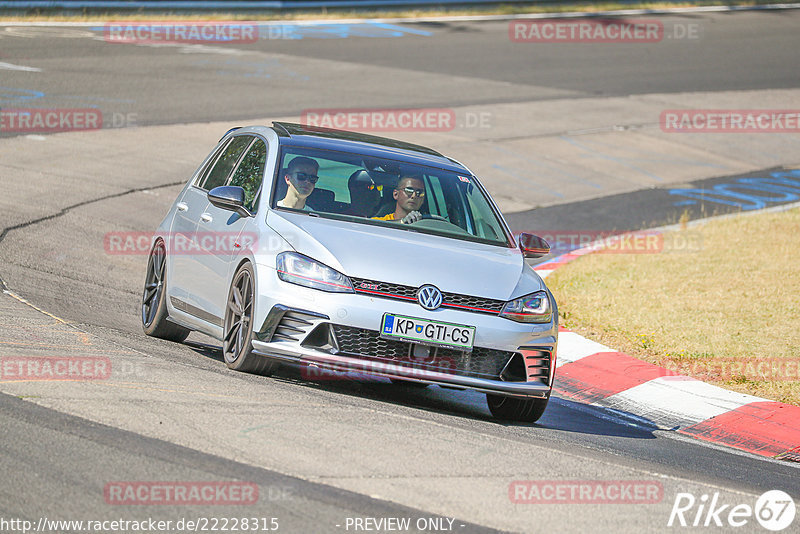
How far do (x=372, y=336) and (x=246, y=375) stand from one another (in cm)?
91

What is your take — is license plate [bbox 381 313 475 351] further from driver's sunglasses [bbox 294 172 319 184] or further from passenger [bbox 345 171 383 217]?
driver's sunglasses [bbox 294 172 319 184]

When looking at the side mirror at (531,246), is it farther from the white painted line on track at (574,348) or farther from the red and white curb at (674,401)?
the white painted line on track at (574,348)

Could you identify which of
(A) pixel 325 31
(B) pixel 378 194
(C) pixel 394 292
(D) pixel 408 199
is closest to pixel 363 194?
(B) pixel 378 194

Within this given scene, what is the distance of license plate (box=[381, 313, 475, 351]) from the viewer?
678cm

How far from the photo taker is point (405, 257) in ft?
23.1

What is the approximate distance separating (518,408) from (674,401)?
5.93 feet

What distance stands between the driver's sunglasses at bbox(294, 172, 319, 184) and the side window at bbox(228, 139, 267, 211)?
26cm

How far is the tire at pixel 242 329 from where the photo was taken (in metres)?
7.09

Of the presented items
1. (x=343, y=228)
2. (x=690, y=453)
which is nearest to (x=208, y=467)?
(x=343, y=228)

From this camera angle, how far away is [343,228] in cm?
735

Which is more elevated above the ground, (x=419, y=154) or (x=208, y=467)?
(x=419, y=154)

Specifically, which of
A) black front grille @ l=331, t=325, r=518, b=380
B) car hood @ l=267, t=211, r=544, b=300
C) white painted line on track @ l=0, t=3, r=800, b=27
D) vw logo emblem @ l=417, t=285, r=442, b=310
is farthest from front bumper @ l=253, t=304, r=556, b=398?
white painted line on track @ l=0, t=3, r=800, b=27

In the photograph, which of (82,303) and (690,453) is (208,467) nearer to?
(690,453)

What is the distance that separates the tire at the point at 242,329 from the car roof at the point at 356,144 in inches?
49.9
